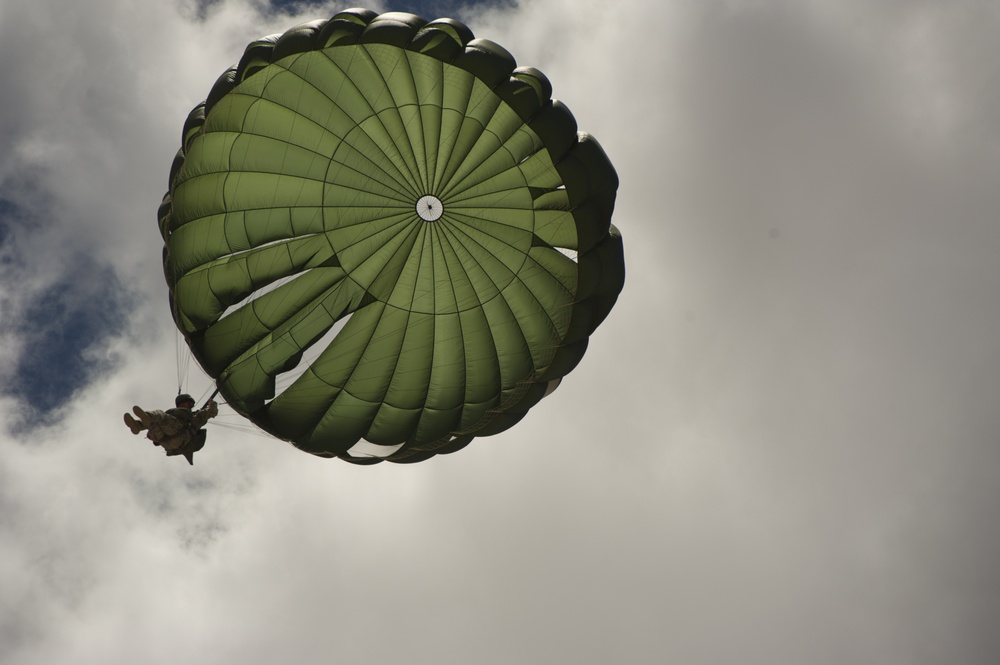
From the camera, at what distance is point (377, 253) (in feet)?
70.7

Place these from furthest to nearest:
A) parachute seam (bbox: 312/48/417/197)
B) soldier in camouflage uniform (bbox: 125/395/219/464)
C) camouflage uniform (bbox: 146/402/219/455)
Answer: parachute seam (bbox: 312/48/417/197) < camouflage uniform (bbox: 146/402/219/455) < soldier in camouflage uniform (bbox: 125/395/219/464)

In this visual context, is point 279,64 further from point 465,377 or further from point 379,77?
point 465,377

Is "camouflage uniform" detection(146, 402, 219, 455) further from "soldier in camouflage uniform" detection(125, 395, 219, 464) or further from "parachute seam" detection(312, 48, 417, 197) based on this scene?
"parachute seam" detection(312, 48, 417, 197)

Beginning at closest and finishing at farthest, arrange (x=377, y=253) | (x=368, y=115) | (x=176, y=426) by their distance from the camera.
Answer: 1. (x=176, y=426)
2. (x=368, y=115)
3. (x=377, y=253)

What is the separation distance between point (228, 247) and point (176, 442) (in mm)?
3628

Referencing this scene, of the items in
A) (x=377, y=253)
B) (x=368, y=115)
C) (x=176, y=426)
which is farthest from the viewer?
(x=377, y=253)


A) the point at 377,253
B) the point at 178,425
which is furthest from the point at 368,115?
the point at 178,425

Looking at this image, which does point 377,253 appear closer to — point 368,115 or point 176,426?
point 368,115

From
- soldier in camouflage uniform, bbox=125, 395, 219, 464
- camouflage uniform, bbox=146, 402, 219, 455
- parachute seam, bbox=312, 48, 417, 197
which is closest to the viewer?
soldier in camouflage uniform, bbox=125, 395, 219, 464

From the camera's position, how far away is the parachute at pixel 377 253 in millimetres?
20562

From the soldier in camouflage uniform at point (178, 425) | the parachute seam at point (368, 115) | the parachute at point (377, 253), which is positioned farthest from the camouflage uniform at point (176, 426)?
the parachute seam at point (368, 115)

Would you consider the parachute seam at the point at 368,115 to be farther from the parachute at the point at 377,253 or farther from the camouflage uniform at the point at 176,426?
the camouflage uniform at the point at 176,426

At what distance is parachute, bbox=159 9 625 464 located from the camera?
67.5ft

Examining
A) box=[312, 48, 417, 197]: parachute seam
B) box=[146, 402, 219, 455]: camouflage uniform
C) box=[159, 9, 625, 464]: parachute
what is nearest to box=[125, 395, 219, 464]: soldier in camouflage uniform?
box=[146, 402, 219, 455]: camouflage uniform
